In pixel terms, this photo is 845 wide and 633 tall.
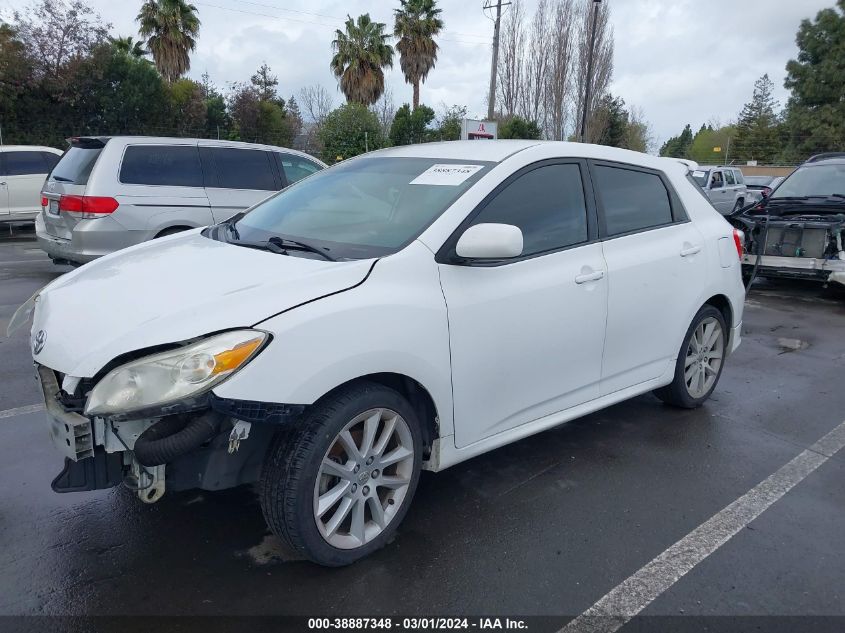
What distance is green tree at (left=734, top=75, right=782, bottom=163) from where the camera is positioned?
5588 cm

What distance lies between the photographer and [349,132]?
24.6 m

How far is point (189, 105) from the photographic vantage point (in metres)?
25.3

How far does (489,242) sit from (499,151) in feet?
2.84

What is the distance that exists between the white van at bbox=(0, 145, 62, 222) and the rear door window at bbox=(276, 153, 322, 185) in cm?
659

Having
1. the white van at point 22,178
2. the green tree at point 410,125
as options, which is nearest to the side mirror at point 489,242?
the white van at point 22,178

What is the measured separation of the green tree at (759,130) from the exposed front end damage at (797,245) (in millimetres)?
49601

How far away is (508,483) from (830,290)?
334 inches

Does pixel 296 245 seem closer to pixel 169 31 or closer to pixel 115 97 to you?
pixel 115 97

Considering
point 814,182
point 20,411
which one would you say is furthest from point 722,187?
point 20,411

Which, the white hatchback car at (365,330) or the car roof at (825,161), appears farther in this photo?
the car roof at (825,161)

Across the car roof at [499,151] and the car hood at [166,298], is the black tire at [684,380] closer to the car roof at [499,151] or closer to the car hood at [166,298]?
the car roof at [499,151]

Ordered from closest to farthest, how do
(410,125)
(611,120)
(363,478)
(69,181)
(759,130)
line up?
(363,478) < (69,181) < (410,125) < (611,120) < (759,130)

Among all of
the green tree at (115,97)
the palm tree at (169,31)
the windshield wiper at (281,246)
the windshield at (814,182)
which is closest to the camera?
the windshield wiper at (281,246)

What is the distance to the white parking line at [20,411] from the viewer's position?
14.2ft
